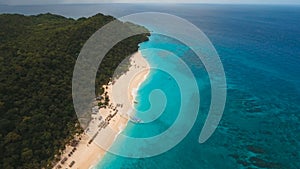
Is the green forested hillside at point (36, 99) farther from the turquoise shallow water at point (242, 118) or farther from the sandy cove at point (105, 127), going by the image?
the turquoise shallow water at point (242, 118)

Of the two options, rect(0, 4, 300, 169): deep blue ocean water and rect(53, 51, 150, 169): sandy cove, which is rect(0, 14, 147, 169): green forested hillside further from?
rect(0, 4, 300, 169): deep blue ocean water

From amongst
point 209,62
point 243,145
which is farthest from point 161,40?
point 243,145

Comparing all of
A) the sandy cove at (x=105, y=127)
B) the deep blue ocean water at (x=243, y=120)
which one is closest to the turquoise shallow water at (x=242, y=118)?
the deep blue ocean water at (x=243, y=120)

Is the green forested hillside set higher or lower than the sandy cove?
higher

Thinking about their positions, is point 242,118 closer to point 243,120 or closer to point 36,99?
point 243,120

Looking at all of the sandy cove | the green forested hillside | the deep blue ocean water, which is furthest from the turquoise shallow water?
the green forested hillside
